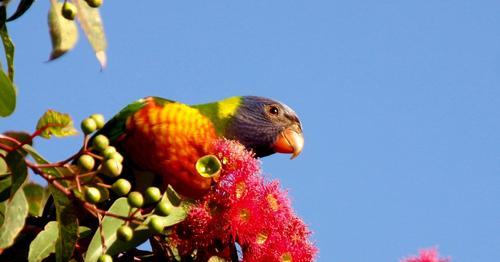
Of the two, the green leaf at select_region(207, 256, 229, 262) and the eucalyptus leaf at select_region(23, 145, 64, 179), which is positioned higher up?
the green leaf at select_region(207, 256, 229, 262)

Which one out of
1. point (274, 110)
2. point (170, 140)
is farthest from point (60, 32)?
point (274, 110)

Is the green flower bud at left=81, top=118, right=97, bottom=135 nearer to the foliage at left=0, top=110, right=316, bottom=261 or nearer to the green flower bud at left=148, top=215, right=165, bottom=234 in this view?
the foliage at left=0, top=110, right=316, bottom=261

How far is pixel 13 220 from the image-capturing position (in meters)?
1.46

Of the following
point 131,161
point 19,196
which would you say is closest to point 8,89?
point 19,196

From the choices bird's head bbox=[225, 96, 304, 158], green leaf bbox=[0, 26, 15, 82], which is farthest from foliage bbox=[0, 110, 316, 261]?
bird's head bbox=[225, 96, 304, 158]

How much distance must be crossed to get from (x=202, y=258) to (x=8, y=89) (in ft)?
2.36

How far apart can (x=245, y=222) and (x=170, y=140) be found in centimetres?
100

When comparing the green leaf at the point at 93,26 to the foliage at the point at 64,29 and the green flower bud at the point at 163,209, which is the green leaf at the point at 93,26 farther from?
the green flower bud at the point at 163,209

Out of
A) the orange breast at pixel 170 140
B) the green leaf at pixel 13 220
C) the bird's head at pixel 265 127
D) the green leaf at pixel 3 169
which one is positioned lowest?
the green leaf at pixel 13 220

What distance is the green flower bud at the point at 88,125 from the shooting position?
5.09 feet

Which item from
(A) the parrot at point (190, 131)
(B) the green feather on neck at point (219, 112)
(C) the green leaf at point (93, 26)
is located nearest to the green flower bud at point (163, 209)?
(C) the green leaf at point (93, 26)

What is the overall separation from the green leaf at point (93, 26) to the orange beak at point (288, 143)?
1723 mm

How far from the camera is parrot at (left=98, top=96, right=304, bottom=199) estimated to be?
2748 mm

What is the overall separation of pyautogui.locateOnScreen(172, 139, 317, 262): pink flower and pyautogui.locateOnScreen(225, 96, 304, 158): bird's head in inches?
45.5
